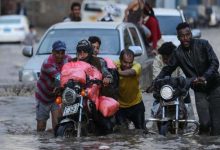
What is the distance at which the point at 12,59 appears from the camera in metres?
33.8

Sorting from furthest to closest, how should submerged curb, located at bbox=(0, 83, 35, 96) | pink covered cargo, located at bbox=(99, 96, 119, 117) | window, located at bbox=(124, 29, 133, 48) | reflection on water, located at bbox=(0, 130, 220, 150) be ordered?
submerged curb, located at bbox=(0, 83, 35, 96)
window, located at bbox=(124, 29, 133, 48)
pink covered cargo, located at bbox=(99, 96, 119, 117)
reflection on water, located at bbox=(0, 130, 220, 150)

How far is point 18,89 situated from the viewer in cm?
1920

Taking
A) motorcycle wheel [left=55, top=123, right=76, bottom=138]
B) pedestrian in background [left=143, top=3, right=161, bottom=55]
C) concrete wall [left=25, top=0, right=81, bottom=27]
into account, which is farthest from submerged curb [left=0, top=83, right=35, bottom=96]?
concrete wall [left=25, top=0, right=81, bottom=27]

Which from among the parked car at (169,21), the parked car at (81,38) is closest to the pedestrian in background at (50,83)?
the parked car at (81,38)

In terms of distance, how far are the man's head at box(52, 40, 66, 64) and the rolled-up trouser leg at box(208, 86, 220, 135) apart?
6.80 ft

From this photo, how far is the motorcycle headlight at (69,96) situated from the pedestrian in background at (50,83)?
983 mm

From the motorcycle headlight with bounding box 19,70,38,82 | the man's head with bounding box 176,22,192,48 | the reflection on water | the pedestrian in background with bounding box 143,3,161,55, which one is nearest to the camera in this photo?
the reflection on water

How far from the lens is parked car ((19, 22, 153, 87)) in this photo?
56.9 ft

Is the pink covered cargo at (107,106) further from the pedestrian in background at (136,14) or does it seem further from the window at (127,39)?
the pedestrian in background at (136,14)

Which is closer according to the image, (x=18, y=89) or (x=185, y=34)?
(x=185, y=34)

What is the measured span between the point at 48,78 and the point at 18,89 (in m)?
6.37

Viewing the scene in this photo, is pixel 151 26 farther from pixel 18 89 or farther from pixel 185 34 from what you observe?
pixel 185 34

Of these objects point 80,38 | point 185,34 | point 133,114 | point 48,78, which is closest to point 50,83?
point 48,78

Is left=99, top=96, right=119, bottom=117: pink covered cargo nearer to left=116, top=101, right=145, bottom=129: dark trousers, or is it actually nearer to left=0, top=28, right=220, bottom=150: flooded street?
left=0, top=28, right=220, bottom=150: flooded street
